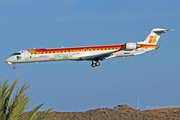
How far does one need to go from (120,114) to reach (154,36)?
1086cm

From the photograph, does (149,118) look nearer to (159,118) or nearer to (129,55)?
(159,118)

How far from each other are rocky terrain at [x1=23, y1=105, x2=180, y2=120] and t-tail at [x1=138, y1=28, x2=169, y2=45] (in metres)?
8.78

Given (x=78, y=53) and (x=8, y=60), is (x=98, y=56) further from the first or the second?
(x=8, y=60)

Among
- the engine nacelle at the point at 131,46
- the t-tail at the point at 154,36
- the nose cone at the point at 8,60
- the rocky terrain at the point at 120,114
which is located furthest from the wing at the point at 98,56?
the nose cone at the point at 8,60

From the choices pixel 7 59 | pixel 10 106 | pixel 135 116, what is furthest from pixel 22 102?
pixel 135 116

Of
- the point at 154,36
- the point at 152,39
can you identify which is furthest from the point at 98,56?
the point at 154,36

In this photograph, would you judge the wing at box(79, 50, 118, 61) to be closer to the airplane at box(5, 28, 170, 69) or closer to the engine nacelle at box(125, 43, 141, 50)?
the airplane at box(5, 28, 170, 69)

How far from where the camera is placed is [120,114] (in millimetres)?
66938

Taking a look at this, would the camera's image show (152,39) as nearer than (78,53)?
No

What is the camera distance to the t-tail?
6894 cm

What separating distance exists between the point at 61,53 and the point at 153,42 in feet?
41.6

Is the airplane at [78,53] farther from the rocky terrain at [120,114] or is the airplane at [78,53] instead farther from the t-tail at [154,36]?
the rocky terrain at [120,114]

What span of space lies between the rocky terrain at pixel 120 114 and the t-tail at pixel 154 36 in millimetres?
8782

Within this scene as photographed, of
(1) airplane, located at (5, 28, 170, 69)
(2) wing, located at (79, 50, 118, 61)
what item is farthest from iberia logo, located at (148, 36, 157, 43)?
(2) wing, located at (79, 50, 118, 61)
